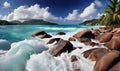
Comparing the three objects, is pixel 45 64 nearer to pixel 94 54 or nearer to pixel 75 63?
pixel 75 63

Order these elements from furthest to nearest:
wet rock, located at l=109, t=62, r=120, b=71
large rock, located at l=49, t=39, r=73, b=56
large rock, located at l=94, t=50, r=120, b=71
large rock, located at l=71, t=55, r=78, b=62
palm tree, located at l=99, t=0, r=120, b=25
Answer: palm tree, located at l=99, t=0, r=120, b=25, large rock, located at l=49, t=39, r=73, b=56, large rock, located at l=71, t=55, r=78, b=62, large rock, located at l=94, t=50, r=120, b=71, wet rock, located at l=109, t=62, r=120, b=71

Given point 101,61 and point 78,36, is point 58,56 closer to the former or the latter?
point 101,61

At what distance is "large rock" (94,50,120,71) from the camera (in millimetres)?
6703

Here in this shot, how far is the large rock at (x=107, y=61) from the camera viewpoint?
22.0ft

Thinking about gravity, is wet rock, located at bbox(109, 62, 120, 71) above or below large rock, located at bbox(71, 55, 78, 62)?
above

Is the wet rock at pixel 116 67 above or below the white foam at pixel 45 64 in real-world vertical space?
above

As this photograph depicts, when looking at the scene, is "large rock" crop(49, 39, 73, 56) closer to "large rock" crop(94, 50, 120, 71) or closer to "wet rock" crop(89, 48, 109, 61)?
"wet rock" crop(89, 48, 109, 61)

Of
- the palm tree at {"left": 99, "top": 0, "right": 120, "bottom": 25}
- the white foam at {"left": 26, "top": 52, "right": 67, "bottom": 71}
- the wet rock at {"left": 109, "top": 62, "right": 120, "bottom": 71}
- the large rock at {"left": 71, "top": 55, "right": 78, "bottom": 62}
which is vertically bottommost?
the white foam at {"left": 26, "top": 52, "right": 67, "bottom": 71}

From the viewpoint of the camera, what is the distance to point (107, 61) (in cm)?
679

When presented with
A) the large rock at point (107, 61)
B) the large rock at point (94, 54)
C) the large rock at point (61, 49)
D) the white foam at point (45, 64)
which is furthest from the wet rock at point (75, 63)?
the large rock at point (107, 61)

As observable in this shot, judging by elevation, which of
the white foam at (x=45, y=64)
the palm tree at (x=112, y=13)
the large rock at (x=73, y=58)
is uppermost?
the palm tree at (x=112, y=13)

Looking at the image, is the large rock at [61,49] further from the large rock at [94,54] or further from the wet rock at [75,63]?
the large rock at [94,54]

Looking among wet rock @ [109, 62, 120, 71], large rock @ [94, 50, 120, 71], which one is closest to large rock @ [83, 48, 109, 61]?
large rock @ [94, 50, 120, 71]

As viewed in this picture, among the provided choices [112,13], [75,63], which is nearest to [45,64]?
[75,63]
